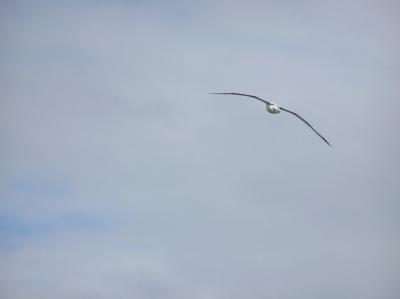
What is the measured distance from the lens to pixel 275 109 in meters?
72.7
